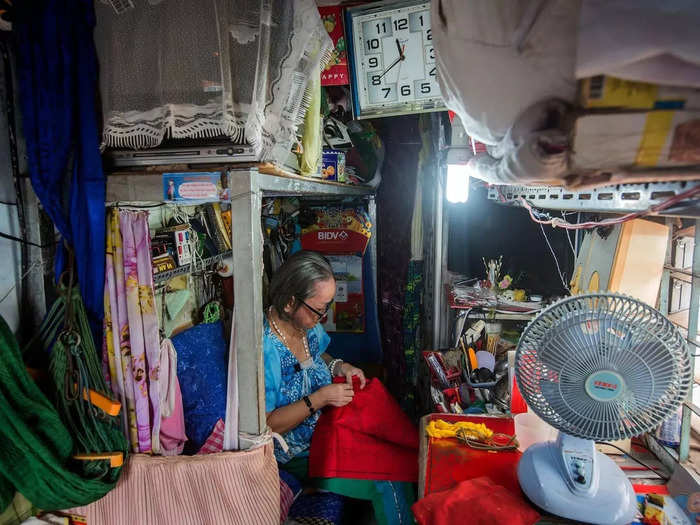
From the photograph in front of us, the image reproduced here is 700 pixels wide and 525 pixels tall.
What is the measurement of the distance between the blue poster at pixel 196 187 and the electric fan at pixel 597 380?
1.34 metres

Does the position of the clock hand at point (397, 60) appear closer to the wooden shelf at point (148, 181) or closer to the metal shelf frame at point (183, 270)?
the wooden shelf at point (148, 181)

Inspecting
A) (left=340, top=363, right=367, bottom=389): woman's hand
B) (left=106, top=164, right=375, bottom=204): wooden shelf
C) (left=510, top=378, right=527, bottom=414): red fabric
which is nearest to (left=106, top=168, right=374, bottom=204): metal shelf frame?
(left=106, top=164, right=375, bottom=204): wooden shelf

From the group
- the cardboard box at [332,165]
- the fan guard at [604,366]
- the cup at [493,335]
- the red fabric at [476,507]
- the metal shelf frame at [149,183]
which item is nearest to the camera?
the fan guard at [604,366]

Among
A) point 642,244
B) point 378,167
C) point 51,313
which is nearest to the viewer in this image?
point 51,313

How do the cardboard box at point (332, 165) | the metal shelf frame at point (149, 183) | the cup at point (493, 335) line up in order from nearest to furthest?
the metal shelf frame at point (149, 183) < the cardboard box at point (332, 165) < the cup at point (493, 335)

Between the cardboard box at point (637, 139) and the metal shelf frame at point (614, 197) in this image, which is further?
the metal shelf frame at point (614, 197)

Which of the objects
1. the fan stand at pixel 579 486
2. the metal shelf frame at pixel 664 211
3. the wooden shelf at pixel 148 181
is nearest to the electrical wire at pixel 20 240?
the wooden shelf at pixel 148 181

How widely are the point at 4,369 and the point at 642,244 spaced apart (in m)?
2.86

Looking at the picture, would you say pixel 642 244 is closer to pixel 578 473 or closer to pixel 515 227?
pixel 578 473

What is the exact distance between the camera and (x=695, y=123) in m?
0.61

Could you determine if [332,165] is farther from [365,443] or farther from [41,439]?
[41,439]

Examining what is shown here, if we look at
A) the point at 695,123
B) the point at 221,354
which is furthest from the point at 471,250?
the point at 695,123

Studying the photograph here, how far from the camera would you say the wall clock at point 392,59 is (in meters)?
2.46

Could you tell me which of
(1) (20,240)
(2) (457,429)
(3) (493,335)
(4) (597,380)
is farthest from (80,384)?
(3) (493,335)
